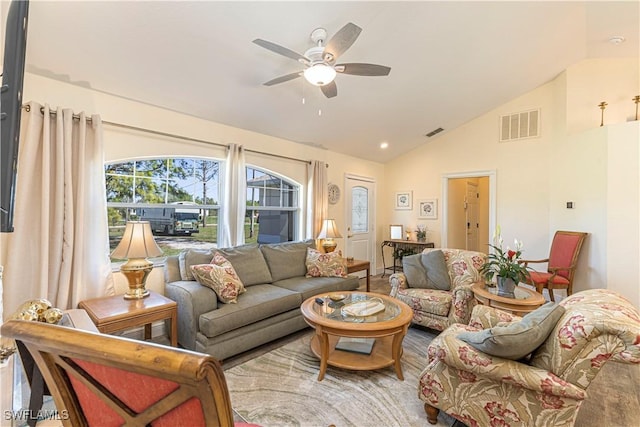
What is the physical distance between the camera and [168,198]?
327cm

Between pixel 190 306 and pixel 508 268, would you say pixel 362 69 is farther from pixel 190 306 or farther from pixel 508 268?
pixel 190 306

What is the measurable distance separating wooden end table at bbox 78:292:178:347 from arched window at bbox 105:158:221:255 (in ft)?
2.32

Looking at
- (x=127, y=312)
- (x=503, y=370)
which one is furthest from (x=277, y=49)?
(x=503, y=370)

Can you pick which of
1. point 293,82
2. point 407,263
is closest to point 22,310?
point 293,82

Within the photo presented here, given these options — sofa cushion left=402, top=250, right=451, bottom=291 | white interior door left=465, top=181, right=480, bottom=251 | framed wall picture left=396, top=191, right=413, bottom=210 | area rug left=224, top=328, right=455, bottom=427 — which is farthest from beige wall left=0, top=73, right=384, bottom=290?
white interior door left=465, top=181, right=480, bottom=251

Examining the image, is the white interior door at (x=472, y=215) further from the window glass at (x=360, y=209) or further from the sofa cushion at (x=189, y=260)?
the sofa cushion at (x=189, y=260)

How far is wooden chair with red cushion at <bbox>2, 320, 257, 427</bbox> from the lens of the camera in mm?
520

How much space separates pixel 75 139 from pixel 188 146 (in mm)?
1043

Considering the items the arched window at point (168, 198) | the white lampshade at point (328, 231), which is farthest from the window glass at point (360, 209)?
the arched window at point (168, 198)

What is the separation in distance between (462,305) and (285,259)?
208cm

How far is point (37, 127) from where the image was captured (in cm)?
222

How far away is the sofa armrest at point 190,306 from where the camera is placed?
2.48 m

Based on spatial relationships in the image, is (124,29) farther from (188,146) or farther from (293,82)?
(293,82)

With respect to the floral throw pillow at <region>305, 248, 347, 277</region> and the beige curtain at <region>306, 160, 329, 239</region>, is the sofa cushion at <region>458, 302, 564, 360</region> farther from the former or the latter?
the beige curtain at <region>306, 160, 329, 239</region>
